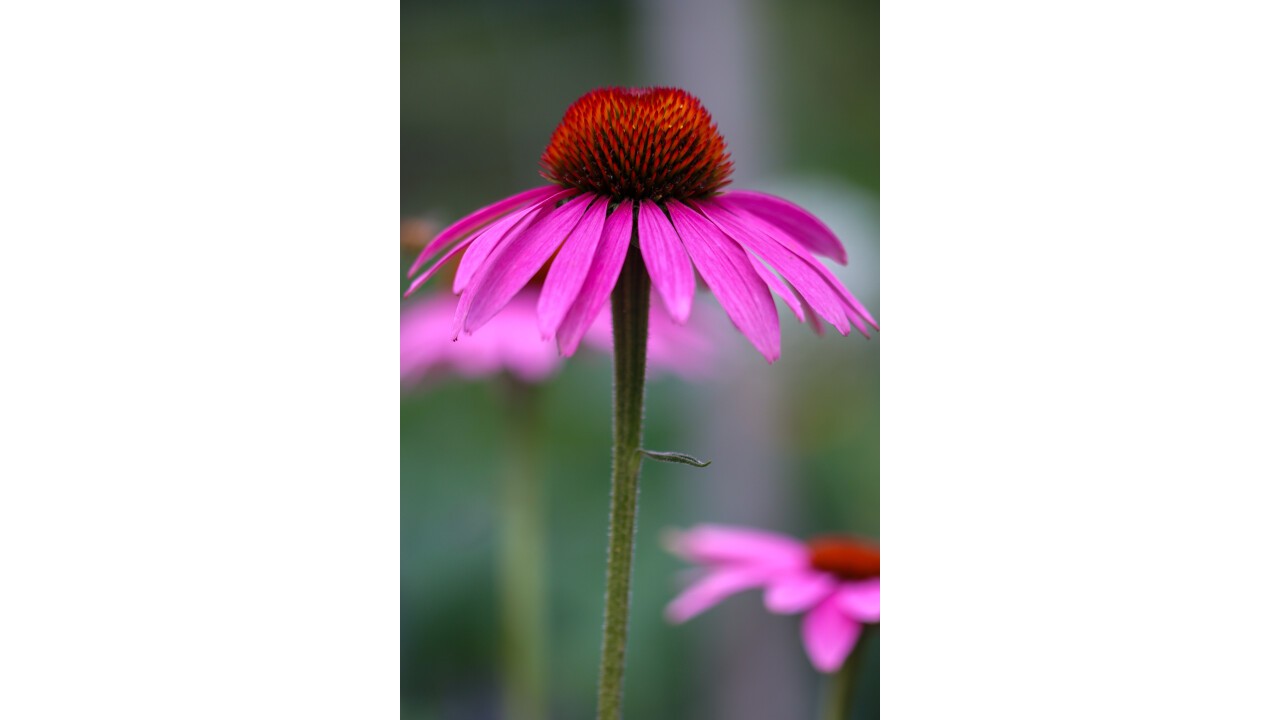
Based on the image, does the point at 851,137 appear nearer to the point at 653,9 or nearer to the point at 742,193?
the point at 653,9

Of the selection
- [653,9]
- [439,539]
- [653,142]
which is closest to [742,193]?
[653,142]

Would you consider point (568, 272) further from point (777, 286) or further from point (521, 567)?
point (521, 567)

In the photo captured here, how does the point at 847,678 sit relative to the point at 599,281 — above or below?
below

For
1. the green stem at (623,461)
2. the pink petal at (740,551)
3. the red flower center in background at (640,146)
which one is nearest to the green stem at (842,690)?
the pink petal at (740,551)

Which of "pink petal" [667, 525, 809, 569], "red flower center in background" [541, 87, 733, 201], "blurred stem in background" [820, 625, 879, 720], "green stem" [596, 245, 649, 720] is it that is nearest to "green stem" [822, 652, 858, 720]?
"blurred stem in background" [820, 625, 879, 720]

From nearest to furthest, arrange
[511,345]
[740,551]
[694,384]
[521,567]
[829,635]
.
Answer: [829,635] → [740,551] → [521,567] → [511,345] → [694,384]

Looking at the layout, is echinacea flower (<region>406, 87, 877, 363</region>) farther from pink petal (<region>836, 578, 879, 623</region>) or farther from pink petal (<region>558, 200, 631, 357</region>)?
pink petal (<region>836, 578, 879, 623</region>)

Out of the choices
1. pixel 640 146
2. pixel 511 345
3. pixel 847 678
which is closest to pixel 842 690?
pixel 847 678
